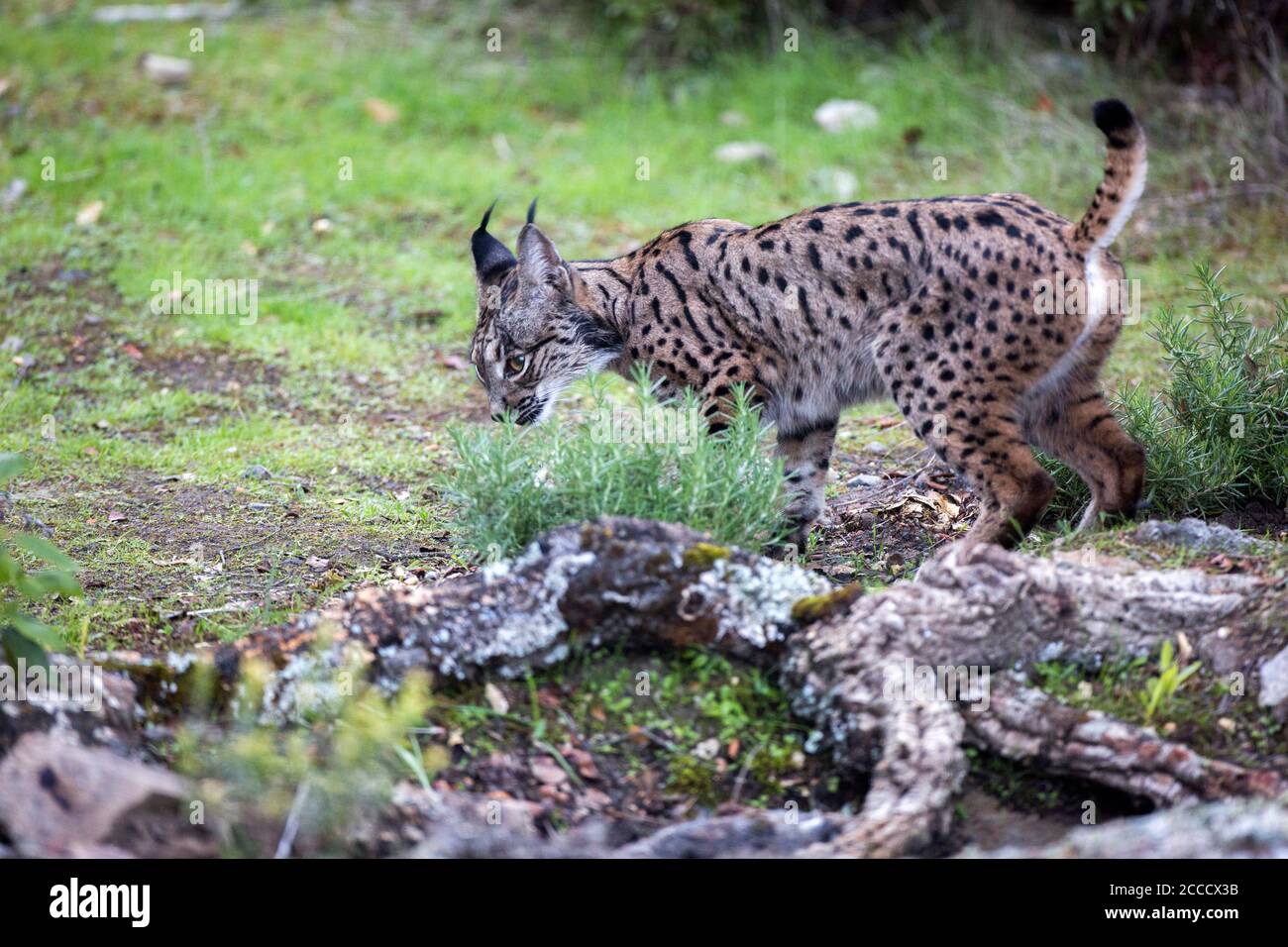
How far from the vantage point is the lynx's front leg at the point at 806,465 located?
678 centimetres

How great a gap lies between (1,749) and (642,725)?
1.91 meters

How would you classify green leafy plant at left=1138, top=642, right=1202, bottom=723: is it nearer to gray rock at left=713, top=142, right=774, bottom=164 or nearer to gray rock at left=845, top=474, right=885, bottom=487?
gray rock at left=845, top=474, right=885, bottom=487

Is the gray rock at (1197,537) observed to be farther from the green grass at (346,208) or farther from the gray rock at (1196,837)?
the green grass at (346,208)

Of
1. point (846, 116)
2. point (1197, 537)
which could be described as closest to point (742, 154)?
point (846, 116)

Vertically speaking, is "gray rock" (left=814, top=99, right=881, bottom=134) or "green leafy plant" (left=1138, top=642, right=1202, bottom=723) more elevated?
"gray rock" (left=814, top=99, right=881, bottom=134)

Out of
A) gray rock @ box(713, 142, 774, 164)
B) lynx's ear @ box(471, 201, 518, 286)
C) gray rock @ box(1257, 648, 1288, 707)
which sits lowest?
gray rock @ box(1257, 648, 1288, 707)

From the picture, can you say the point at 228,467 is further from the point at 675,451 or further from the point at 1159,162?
the point at 1159,162

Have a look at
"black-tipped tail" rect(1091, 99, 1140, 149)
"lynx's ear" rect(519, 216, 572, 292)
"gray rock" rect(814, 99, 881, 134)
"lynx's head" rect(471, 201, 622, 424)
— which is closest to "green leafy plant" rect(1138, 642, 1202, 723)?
"black-tipped tail" rect(1091, 99, 1140, 149)

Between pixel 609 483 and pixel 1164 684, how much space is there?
6.71 feet

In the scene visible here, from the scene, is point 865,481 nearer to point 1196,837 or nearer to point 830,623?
point 830,623

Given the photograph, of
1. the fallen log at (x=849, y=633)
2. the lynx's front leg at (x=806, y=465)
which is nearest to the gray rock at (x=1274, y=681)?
the fallen log at (x=849, y=633)

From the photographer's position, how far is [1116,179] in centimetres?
581

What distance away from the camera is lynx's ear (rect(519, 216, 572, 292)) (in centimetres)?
673

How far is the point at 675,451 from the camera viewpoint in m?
5.42
